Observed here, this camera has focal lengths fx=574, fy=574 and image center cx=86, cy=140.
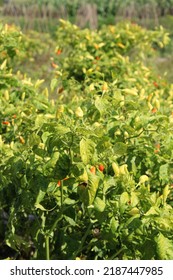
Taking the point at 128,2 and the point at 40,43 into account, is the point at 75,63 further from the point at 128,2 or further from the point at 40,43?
the point at 128,2

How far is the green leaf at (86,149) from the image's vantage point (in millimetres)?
2312

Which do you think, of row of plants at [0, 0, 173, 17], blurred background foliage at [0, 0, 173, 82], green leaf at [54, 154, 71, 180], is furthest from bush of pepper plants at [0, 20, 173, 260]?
row of plants at [0, 0, 173, 17]

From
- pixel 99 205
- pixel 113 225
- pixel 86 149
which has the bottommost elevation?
pixel 113 225

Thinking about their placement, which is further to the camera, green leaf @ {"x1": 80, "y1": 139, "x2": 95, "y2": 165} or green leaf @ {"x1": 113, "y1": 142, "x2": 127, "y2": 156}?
green leaf @ {"x1": 113, "y1": 142, "x2": 127, "y2": 156}

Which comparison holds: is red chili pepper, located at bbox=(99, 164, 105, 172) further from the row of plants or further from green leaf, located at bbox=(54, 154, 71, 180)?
the row of plants

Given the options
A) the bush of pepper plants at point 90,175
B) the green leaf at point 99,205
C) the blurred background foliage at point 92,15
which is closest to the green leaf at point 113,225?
the bush of pepper plants at point 90,175

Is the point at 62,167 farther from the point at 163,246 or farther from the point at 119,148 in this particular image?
the point at 163,246

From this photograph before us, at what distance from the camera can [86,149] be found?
2.33 m

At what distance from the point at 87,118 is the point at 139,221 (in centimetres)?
80

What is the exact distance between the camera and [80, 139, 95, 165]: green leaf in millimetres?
2312

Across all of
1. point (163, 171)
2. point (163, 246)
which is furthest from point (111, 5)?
point (163, 246)

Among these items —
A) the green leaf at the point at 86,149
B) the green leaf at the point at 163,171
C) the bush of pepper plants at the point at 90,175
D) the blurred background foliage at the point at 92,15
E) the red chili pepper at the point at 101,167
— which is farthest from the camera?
the blurred background foliage at the point at 92,15

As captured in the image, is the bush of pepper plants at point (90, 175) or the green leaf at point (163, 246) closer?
the green leaf at point (163, 246)

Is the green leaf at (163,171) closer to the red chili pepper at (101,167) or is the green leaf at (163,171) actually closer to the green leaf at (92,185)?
the red chili pepper at (101,167)
